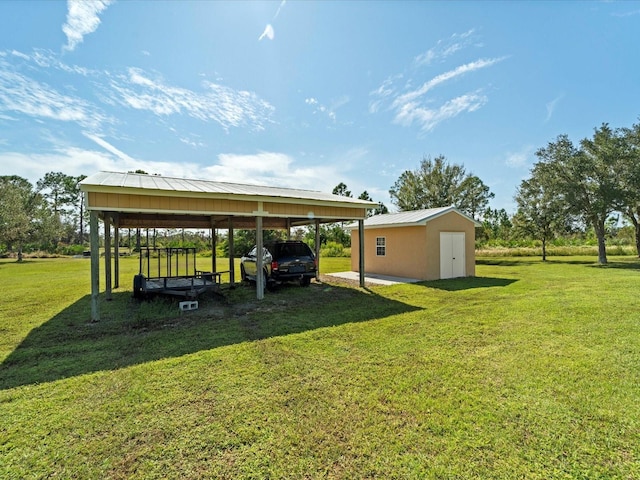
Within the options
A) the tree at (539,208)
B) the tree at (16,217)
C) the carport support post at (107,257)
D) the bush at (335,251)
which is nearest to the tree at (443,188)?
the tree at (539,208)

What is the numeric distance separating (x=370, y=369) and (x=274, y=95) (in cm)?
1213

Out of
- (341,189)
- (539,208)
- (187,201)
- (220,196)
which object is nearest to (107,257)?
(187,201)

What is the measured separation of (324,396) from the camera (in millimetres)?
3414

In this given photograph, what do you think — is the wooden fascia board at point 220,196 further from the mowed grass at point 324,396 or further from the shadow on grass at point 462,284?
the shadow on grass at point 462,284

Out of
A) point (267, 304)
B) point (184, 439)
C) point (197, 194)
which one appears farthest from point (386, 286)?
point (184, 439)

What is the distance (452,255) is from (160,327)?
1225 cm

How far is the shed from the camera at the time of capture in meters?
13.2

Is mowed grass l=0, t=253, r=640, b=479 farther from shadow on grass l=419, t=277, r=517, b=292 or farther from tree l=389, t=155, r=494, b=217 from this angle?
tree l=389, t=155, r=494, b=217

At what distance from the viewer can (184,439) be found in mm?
2689

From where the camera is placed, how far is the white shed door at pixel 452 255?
13.7m

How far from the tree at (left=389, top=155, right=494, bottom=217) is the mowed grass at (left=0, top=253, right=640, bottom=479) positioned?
2575cm

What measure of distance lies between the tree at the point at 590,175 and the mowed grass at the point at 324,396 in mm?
18390

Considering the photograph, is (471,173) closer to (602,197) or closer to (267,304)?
(602,197)

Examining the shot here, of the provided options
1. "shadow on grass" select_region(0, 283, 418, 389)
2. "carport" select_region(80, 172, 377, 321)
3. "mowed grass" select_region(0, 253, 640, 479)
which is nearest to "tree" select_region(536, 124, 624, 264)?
"mowed grass" select_region(0, 253, 640, 479)
